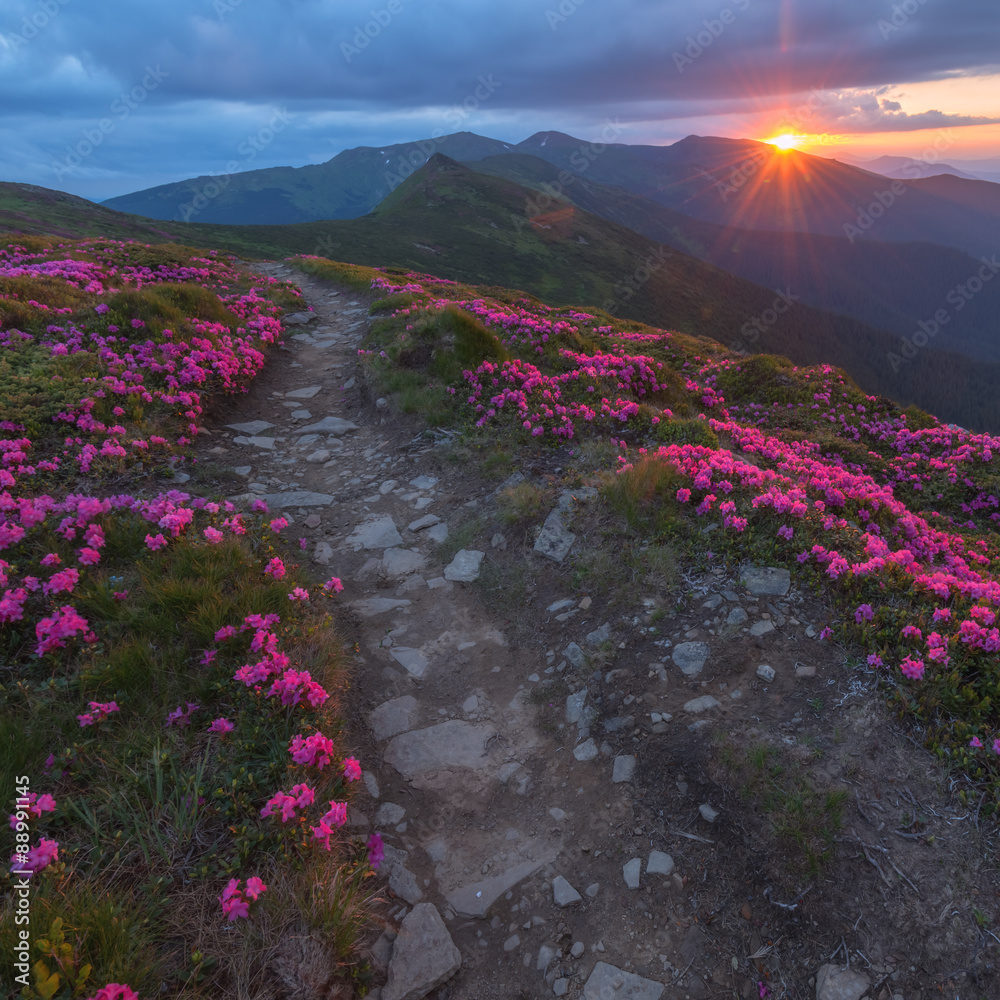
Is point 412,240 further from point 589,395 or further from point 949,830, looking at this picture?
point 949,830

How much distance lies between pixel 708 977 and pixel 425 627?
3.99 meters

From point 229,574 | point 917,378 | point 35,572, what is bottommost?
point 917,378

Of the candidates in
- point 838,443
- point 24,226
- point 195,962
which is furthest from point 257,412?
point 24,226

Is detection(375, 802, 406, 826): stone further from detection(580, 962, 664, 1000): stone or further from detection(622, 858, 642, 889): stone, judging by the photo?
detection(622, 858, 642, 889): stone

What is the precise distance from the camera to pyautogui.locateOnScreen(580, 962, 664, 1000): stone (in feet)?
10.6

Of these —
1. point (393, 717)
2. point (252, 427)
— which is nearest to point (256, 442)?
point (252, 427)

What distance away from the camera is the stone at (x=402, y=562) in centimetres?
717

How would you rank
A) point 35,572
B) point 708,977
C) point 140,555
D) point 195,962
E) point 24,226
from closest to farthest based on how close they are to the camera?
1. point 195,962
2. point 708,977
3. point 35,572
4. point 140,555
5. point 24,226

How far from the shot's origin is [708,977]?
330 cm

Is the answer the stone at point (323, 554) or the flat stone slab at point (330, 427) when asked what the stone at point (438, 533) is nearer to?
the stone at point (323, 554)

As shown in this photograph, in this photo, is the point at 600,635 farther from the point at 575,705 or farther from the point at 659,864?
the point at 659,864

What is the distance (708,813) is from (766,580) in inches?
98.7

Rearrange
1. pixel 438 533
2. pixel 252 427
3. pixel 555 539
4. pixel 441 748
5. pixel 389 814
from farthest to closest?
pixel 252 427, pixel 438 533, pixel 555 539, pixel 441 748, pixel 389 814

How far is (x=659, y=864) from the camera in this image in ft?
12.5
